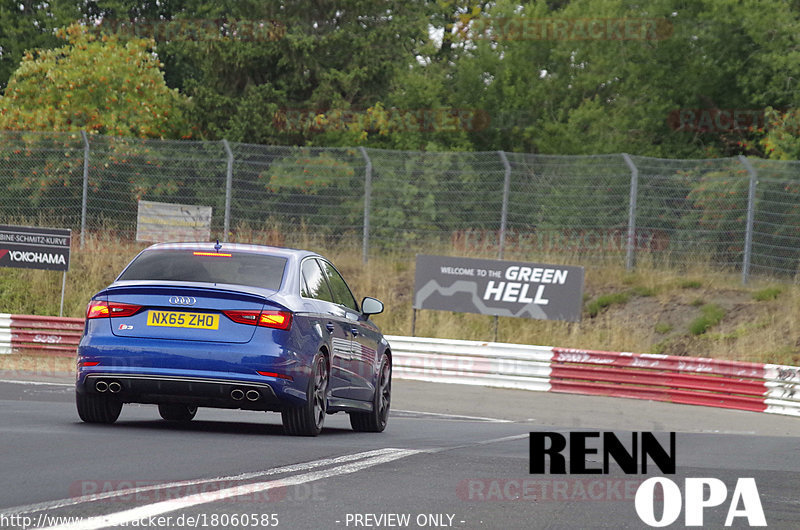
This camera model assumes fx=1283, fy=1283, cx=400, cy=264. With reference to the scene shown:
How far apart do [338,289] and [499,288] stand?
43.9 feet

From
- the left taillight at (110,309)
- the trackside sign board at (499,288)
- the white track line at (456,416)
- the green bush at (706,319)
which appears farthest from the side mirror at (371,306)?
the green bush at (706,319)

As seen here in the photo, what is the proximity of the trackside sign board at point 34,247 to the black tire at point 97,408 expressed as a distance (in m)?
15.6

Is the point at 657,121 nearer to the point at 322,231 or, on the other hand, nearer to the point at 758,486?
the point at 322,231

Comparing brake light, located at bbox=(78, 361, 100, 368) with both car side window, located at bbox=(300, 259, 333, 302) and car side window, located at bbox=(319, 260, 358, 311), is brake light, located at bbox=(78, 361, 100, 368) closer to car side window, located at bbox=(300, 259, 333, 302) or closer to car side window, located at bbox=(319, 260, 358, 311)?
car side window, located at bbox=(300, 259, 333, 302)

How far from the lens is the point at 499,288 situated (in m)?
25.0

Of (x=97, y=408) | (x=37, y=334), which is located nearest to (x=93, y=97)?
(x=37, y=334)

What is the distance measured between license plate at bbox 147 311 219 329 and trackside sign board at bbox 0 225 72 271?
648 inches

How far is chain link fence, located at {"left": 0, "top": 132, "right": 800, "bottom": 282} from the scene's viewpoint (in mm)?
24969

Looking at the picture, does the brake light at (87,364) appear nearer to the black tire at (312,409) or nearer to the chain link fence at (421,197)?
the black tire at (312,409)

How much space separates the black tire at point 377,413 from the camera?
11.8 metres

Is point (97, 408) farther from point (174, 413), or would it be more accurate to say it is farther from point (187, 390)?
Answer: point (174, 413)

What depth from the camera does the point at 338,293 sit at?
38.0 ft

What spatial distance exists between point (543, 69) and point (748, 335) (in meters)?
22.4

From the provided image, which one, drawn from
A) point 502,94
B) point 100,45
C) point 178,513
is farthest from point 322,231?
point 178,513
